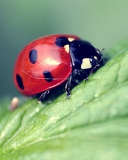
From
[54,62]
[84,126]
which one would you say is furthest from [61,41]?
[84,126]

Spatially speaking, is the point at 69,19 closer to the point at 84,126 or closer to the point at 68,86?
the point at 68,86

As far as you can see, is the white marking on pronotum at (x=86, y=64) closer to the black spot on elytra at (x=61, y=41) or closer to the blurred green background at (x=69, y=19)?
the black spot on elytra at (x=61, y=41)

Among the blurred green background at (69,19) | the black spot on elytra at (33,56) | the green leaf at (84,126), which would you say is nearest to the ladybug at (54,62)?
the black spot on elytra at (33,56)

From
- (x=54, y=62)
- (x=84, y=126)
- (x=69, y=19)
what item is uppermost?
(x=54, y=62)

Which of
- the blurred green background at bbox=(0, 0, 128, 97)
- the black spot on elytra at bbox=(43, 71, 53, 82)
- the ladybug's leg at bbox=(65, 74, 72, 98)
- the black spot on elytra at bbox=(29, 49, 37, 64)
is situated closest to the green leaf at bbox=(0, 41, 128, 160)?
the ladybug's leg at bbox=(65, 74, 72, 98)

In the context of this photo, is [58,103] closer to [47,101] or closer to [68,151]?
[47,101]

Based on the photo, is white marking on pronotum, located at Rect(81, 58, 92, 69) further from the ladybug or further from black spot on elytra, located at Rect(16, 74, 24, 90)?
black spot on elytra, located at Rect(16, 74, 24, 90)

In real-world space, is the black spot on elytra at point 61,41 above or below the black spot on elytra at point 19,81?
above
